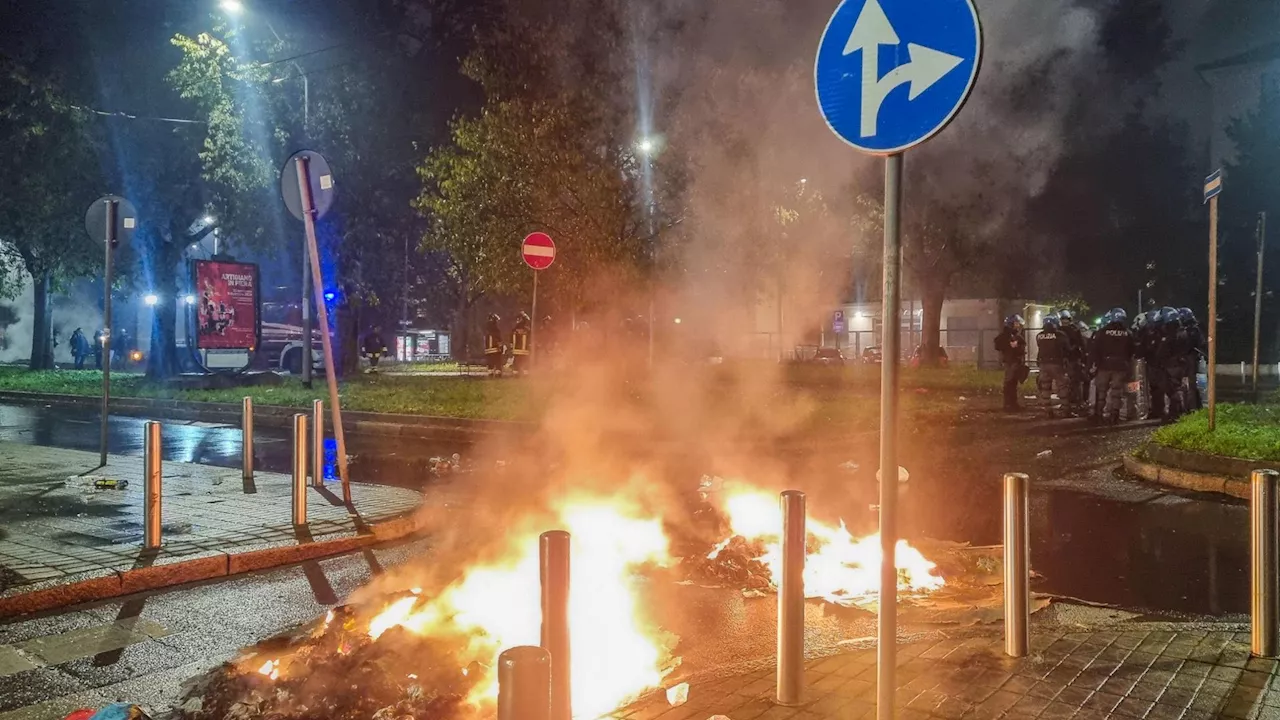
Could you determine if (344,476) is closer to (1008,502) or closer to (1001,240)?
(1008,502)

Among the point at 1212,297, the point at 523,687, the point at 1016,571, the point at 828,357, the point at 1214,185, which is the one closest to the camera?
the point at 523,687

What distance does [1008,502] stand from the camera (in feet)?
13.2

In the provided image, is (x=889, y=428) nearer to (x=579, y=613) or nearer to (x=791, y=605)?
(x=791, y=605)

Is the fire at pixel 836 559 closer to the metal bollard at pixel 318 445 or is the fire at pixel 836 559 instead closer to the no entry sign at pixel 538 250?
the metal bollard at pixel 318 445

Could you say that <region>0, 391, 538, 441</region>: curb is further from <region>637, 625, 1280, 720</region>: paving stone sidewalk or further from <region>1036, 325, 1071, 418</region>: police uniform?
<region>637, 625, 1280, 720</region>: paving stone sidewalk

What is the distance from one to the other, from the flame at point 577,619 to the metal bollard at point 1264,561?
266 cm

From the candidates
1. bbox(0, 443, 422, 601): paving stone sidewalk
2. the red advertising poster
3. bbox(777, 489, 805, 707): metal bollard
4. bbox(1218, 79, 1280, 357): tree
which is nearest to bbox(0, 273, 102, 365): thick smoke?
the red advertising poster

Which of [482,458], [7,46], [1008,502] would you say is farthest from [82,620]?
[7,46]

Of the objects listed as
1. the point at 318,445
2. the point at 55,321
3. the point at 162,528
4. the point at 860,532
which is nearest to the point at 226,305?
the point at 318,445

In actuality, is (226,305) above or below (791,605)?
above

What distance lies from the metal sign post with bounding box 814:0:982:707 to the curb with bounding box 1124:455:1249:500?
744 cm

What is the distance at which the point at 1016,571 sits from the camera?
4.00 metres

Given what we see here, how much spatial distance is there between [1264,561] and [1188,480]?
5.99 meters

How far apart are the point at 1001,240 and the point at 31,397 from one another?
2351 centimetres
